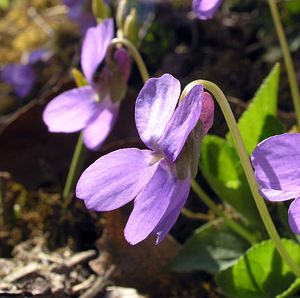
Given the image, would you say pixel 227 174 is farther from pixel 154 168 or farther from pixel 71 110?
pixel 154 168

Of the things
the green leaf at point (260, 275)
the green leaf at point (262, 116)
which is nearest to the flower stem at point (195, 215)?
the green leaf at point (262, 116)

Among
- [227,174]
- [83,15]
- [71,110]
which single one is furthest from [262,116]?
[83,15]

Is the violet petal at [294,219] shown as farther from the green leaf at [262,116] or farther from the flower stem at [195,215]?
the flower stem at [195,215]

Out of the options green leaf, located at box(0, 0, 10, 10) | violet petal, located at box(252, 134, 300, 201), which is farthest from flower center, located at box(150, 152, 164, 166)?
green leaf, located at box(0, 0, 10, 10)

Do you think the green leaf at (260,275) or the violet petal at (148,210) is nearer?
the violet petal at (148,210)

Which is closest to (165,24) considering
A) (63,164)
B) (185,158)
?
(63,164)

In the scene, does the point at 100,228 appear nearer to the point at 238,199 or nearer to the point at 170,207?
the point at 238,199
